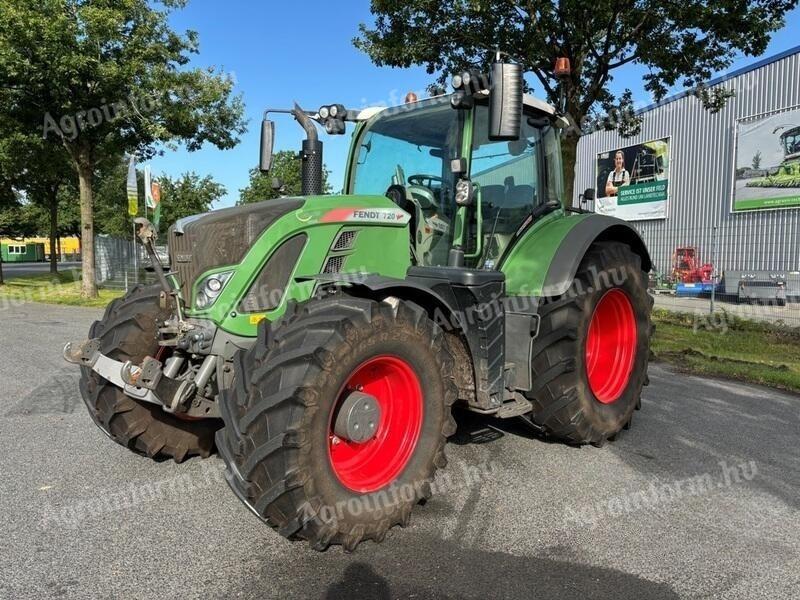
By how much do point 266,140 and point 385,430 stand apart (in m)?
2.41

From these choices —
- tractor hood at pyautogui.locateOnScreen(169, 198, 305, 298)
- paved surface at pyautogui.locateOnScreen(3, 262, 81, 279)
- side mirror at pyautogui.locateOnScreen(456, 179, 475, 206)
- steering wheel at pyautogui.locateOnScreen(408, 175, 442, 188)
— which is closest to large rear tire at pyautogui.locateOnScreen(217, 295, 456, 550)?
tractor hood at pyautogui.locateOnScreen(169, 198, 305, 298)

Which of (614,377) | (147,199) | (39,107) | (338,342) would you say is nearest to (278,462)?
(338,342)

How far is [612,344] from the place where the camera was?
4.93 m

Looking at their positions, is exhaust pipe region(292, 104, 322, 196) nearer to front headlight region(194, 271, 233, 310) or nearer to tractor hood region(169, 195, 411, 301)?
tractor hood region(169, 195, 411, 301)

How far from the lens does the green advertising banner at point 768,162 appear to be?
1852cm

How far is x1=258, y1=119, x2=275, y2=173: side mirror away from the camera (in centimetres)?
447

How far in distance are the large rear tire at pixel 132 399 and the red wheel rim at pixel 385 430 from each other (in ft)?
4.34

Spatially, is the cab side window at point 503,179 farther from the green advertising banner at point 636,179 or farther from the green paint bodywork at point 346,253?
the green advertising banner at point 636,179

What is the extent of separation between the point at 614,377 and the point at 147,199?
12260 millimetres

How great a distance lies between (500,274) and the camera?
398 cm

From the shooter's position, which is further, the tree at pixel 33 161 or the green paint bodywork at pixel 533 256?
the tree at pixel 33 161

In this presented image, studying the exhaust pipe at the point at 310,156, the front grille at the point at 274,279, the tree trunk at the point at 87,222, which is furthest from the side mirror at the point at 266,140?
the tree trunk at the point at 87,222

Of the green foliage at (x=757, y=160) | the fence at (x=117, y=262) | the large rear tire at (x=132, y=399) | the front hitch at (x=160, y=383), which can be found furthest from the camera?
the fence at (x=117, y=262)

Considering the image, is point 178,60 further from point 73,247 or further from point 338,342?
point 73,247
